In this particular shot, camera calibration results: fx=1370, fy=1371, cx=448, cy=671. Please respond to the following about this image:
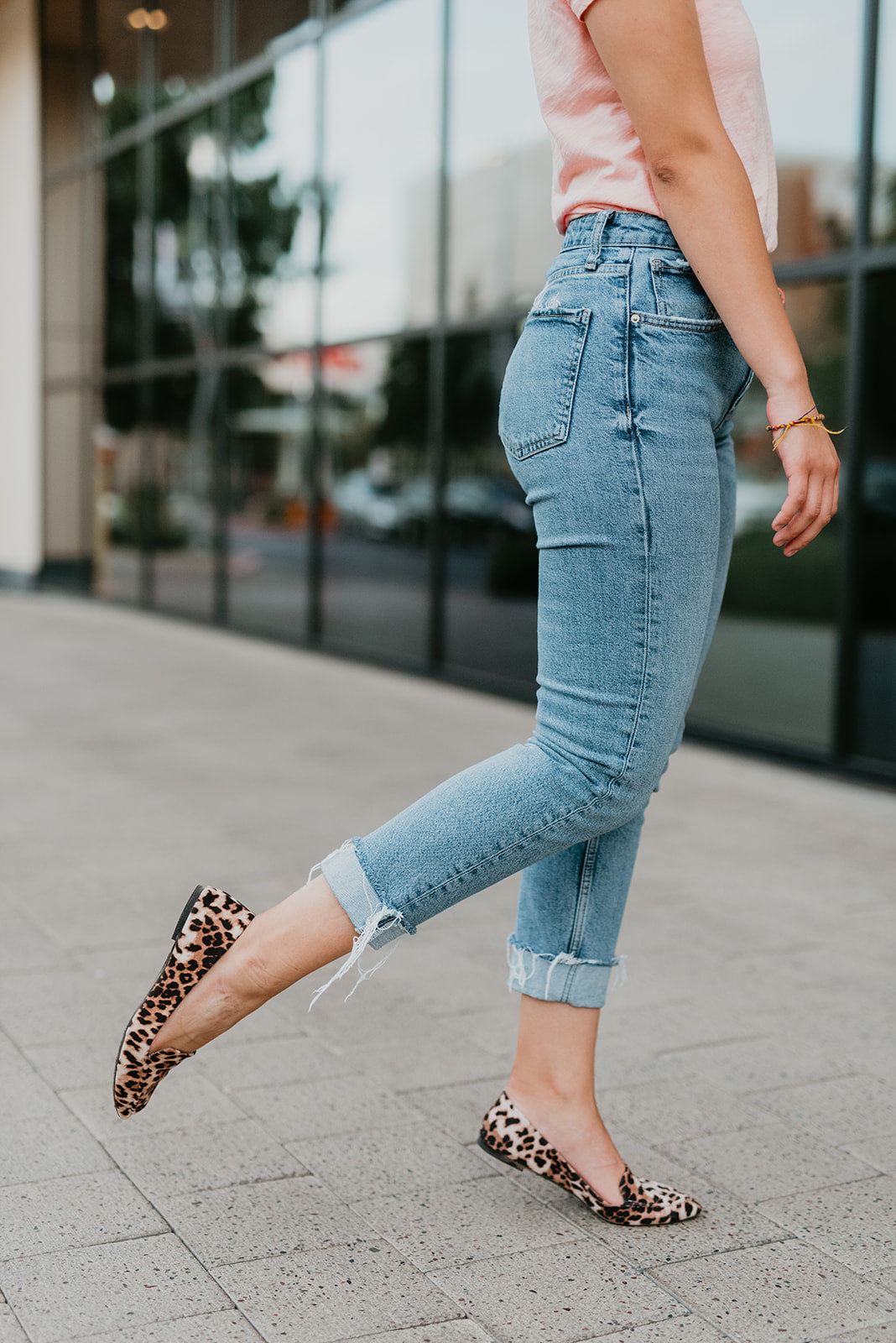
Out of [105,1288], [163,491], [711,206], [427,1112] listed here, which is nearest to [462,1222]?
[427,1112]

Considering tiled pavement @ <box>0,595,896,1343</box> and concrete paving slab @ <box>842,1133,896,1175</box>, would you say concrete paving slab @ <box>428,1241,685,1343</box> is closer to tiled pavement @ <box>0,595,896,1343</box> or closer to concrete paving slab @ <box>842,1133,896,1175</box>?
tiled pavement @ <box>0,595,896,1343</box>

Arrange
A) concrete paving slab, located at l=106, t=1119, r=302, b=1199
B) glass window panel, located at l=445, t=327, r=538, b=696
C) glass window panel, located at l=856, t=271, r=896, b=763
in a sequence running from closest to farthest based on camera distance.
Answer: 1. concrete paving slab, located at l=106, t=1119, r=302, b=1199
2. glass window panel, located at l=856, t=271, r=896, b=763
3. glass window panel, located at l=445, t=327, r=538, b=696

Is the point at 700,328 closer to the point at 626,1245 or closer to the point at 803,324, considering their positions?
the point at 626,1245

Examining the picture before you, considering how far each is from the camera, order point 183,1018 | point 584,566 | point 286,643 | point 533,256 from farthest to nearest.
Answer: point 286,643, point 533,256, point 183,1018, point 584,566

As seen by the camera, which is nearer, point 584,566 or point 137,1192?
point 584,566

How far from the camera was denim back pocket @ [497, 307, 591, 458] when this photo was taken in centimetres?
160

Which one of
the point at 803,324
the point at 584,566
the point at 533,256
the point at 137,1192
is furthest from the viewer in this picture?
the point at 533,256

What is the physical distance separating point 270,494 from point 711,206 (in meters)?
8.80

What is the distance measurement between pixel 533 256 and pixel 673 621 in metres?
6.00

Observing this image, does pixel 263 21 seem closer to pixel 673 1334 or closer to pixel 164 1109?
pixel 164 1109

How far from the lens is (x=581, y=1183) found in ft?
6.08

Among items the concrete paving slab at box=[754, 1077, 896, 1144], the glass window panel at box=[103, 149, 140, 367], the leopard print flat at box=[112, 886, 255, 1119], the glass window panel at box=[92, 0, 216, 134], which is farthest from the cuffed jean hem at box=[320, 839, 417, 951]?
the glass window panel at box=[103, 149, 140, 367]

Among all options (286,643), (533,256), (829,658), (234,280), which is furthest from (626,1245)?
(234,280)

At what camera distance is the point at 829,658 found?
5.59 meters
